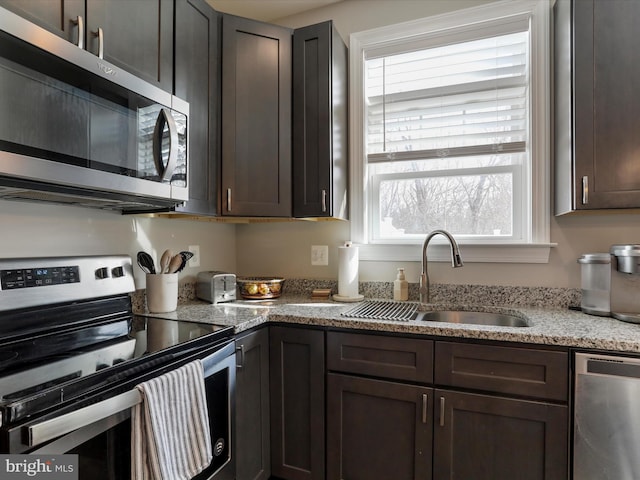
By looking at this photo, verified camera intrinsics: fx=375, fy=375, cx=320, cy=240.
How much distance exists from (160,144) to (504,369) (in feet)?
4.76

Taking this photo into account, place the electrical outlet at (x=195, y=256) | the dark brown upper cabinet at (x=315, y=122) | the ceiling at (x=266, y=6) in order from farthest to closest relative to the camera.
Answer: the ceiling at (x=266, y=6) → the electrical outlet at (x=195, y=256) → the dark brown upper cabinet at (x=315, y=122)

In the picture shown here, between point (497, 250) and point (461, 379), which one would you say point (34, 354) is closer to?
point (461, 379)

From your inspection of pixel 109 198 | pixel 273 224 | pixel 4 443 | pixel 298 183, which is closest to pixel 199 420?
pixel 4 443

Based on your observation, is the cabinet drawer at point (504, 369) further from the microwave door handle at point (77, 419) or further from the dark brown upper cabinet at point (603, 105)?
the microwave door handle at point (77, 419)

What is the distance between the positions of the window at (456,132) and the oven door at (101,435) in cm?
123

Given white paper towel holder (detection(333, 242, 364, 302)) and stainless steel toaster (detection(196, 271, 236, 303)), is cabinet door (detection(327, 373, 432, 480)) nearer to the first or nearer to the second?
white paper towel holder (detection(333, 242, 364, 302))

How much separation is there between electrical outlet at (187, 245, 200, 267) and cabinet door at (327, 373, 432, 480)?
1.02 meters

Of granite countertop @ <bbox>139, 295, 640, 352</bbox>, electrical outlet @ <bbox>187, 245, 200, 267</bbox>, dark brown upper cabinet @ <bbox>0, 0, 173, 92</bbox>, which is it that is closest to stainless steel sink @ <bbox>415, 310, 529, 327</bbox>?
granite countertop @ <bbox>139, 295, 640, 352</bbox>

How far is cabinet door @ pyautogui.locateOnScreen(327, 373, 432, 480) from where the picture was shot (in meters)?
1.44

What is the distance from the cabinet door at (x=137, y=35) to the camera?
1.25 m

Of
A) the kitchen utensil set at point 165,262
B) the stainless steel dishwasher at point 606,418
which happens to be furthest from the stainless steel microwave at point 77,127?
the stainless steel dishwasher at point 606,418

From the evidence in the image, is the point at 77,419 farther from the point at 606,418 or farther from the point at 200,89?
the point at 606,418

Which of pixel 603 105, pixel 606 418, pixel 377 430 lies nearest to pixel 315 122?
pixel 603 105

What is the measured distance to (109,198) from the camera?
1.27 m
